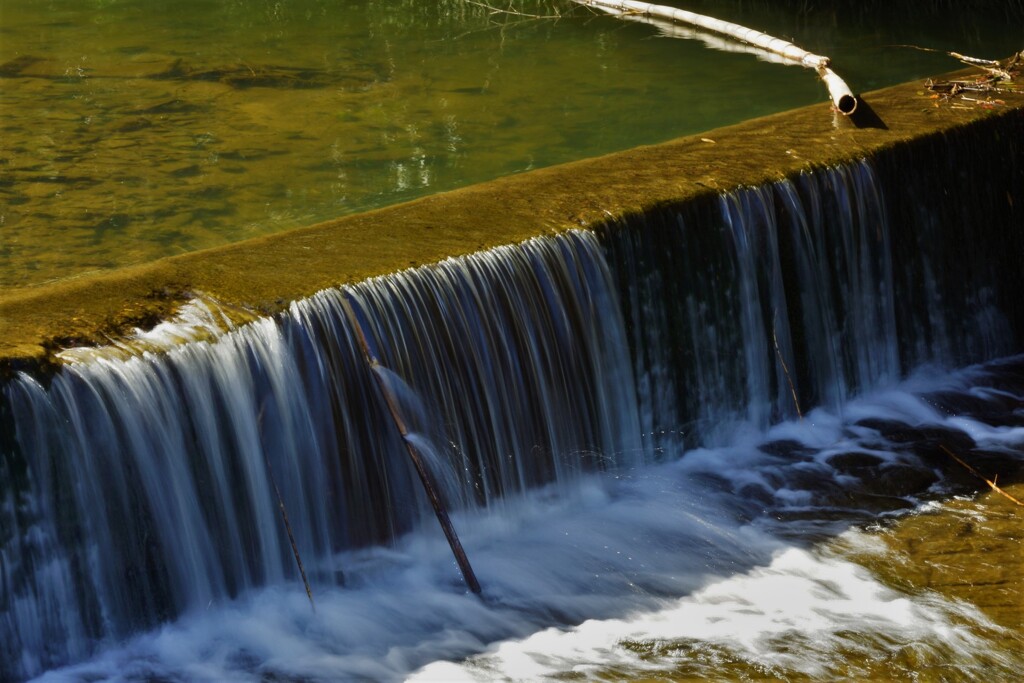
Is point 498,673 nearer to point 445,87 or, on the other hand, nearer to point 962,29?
point 445,87

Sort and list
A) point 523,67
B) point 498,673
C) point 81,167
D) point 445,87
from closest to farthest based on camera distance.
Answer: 1. point 498,673
2. point 81,167
3. point 445,87
4. point 523,67

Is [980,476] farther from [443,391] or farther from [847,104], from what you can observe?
[443,391]

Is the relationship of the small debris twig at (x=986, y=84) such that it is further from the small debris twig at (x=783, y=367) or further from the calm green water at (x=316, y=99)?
the small debris twig at (x=783, y=367)

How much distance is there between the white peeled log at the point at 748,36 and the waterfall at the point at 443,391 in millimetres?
894

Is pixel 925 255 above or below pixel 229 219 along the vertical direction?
below

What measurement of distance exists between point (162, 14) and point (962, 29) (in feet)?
24.4

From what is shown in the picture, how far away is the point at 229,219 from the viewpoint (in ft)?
24.9

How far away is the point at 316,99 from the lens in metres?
9.92

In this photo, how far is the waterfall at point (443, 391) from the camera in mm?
5062

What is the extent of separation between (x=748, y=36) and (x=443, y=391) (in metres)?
6.46

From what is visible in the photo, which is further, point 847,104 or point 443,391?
point 847,104

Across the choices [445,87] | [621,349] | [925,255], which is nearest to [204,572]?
[621,349]

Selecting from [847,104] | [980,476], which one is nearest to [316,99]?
[847,104]

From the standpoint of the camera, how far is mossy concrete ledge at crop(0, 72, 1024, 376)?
5.38m
